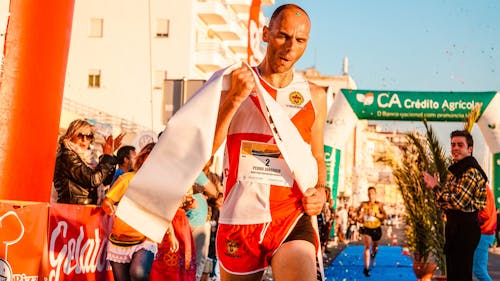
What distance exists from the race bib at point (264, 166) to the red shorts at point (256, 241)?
21 centimetres

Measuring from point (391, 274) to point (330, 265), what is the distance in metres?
2.37

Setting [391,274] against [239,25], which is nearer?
[391,274]

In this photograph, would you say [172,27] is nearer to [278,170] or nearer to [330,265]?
[330,265]

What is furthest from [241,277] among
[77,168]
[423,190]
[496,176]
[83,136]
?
[496,176]

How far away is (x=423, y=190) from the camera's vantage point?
49.0 ft

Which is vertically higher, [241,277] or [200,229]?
[241,277]

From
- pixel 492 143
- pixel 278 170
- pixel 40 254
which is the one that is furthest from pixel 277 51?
pixel 492 143

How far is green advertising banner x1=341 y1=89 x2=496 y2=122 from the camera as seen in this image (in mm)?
25531

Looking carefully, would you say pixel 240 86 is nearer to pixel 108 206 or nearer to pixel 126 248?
pixel 108 206

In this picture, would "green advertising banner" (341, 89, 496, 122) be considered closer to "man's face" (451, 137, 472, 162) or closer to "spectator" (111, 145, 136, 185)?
"man's face" (451, 137, 472, 162)

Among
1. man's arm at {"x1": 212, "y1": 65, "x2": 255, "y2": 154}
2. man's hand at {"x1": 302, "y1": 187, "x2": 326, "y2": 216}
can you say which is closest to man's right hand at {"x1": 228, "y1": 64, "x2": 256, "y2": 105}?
man's arm at {"x1": 212, "y1": 65, "x2": 255, "y2": 154}

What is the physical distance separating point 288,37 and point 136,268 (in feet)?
13.6

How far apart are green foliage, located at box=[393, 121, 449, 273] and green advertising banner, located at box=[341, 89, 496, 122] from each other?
9745 millimetres

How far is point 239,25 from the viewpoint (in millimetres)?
62062
